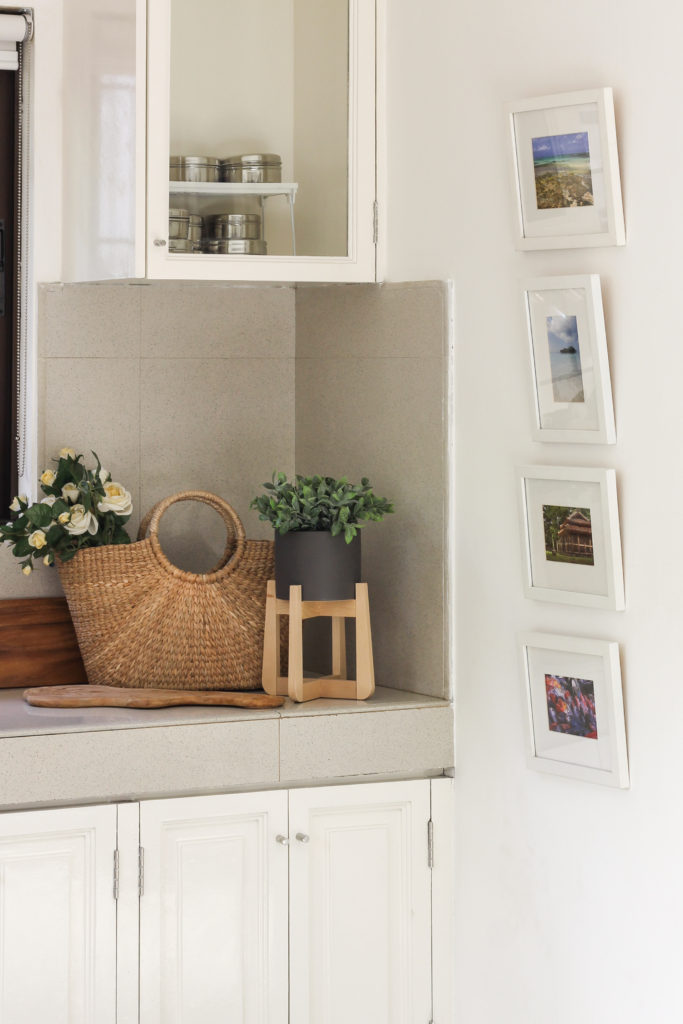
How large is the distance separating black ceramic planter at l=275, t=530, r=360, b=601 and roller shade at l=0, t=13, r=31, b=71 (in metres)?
1.07

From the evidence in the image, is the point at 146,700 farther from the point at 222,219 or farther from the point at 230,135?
the point at 230,135

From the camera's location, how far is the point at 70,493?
7.45 ft

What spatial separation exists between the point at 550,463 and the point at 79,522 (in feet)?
2.76

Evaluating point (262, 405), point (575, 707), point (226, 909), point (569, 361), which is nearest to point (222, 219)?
point (262, 405)

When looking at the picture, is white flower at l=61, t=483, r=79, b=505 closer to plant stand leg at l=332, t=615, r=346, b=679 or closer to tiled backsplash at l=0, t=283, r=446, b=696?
tiled backsplash at l=0, t=283, r=446, b=696

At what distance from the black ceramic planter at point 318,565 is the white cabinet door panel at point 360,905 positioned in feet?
1.05

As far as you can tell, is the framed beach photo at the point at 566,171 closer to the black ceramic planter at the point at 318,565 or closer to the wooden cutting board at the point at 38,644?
the black ceramic planter at the point at 318,565

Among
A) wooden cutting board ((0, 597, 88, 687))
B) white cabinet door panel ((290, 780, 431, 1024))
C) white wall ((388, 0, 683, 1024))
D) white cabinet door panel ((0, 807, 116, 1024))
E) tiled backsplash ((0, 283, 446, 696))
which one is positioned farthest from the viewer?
wooden cutting board ((0, 597, 88, 687))

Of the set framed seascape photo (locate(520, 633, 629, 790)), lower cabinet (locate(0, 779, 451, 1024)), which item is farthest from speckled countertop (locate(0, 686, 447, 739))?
framed seascape photo (locate(520, 633, 629, 790))

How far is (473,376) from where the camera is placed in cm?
205

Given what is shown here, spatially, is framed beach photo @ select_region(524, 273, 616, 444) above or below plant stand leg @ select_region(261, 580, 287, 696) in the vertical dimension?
above

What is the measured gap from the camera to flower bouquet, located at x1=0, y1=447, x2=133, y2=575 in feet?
7.27

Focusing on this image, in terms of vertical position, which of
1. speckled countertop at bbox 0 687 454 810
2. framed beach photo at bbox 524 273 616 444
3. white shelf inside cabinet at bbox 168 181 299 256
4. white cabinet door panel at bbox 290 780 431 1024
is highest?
white shelf inside cabinet at bbox 168 181 299 256

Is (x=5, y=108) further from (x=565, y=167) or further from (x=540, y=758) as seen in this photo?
(x=540, y=758)
